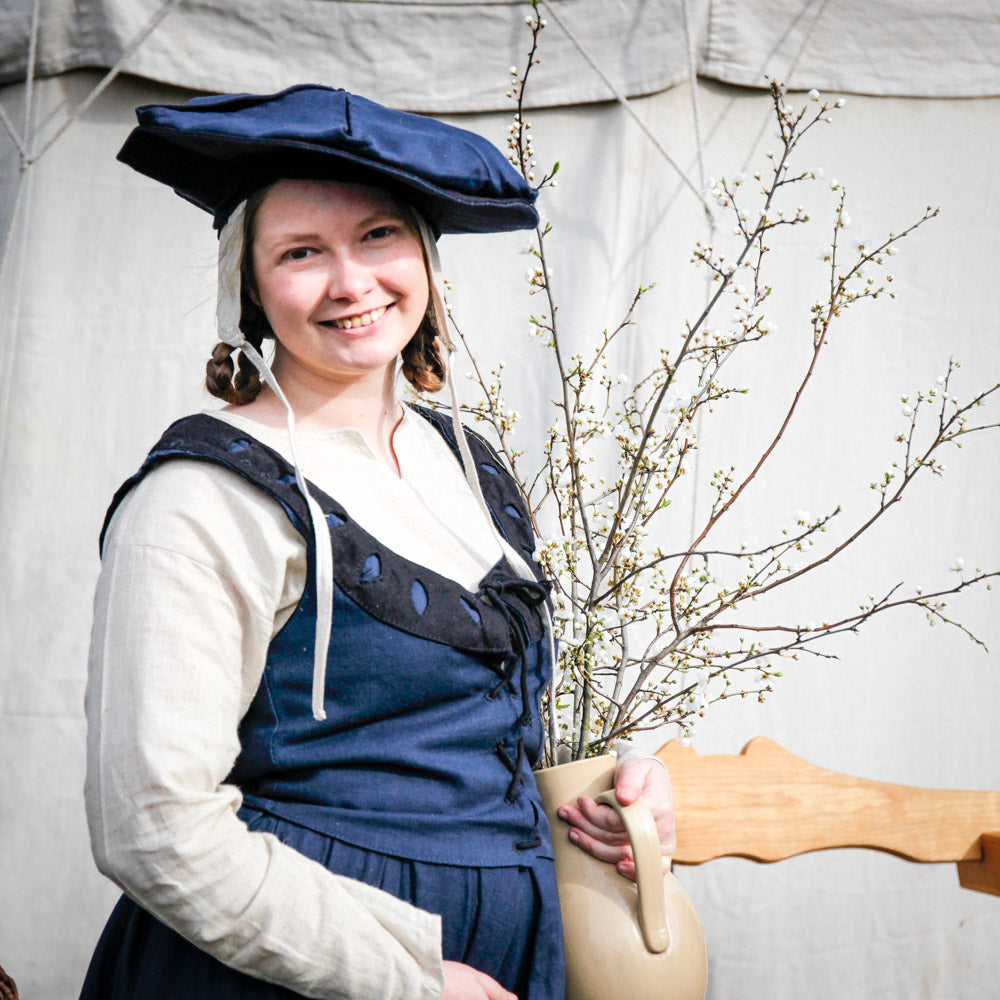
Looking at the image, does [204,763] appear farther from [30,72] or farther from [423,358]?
[30,72]

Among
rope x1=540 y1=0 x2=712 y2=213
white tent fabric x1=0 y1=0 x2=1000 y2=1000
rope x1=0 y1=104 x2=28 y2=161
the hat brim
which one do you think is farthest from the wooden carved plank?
rope x1=0 y1=104 x2=28 y2=161

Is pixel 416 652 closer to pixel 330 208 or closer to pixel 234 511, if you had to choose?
pixel 234 511

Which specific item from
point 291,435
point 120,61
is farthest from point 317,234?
point 120,61

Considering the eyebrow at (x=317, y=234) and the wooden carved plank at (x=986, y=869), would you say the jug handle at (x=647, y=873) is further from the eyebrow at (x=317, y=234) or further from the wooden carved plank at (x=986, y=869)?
the wooden carved plank at (x=986, y=869)

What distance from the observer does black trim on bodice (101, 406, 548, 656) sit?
963 mm

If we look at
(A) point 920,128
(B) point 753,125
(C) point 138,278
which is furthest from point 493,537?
(A) point 920,128

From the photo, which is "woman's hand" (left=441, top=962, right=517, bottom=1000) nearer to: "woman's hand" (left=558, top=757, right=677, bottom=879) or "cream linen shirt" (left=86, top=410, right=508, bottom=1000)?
"cream linen shirt" (left=86, top=410, right=508, bottom=1000)

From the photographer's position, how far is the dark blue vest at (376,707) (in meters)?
0.97

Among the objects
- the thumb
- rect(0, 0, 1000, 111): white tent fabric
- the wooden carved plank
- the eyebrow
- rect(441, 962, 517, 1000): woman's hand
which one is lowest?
the wooden carved plank

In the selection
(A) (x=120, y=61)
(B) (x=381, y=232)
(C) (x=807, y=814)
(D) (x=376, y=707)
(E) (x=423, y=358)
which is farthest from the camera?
(A) (x=120, y=61)

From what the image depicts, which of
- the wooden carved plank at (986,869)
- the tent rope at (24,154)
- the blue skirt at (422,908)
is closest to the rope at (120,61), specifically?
the tent rope at (24,154)

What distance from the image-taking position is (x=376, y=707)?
39.0 inches

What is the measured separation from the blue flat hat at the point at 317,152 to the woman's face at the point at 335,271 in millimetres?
24

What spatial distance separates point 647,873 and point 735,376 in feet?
3.92
